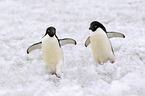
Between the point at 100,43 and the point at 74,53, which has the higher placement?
the point at 100,43

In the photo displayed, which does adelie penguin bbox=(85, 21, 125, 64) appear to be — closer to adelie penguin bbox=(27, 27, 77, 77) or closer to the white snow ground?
the white snow ground

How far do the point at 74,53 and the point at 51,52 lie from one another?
67 centimetres

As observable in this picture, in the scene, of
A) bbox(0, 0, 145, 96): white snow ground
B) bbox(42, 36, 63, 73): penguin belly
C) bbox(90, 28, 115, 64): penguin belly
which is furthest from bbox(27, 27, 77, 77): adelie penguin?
bbox(90, 28, 115, 64): penguin belly

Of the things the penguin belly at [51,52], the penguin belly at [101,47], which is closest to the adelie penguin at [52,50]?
the penguin belly at [51,52]

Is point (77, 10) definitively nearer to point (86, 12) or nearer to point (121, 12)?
point (86, 12)

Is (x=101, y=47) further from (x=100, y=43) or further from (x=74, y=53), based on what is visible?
(x=74, y=53)

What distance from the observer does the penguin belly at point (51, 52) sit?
2.05 metres

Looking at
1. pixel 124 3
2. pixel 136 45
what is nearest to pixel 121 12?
pixel 124 3

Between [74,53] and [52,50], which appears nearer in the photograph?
[52,50]

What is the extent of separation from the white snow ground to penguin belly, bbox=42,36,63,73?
0.50ft

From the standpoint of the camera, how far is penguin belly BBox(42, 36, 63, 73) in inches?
80.7

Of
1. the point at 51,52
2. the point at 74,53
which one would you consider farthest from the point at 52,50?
the point at 74,53

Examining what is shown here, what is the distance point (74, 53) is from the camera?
2.69 m

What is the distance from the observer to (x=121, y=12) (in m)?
4.29
